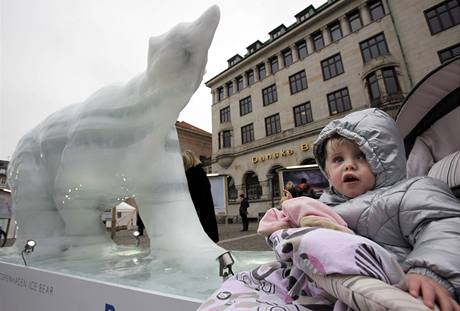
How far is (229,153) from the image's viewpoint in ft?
42.1

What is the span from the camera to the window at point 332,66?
10.2 metres

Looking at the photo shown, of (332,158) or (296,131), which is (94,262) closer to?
(332,158)

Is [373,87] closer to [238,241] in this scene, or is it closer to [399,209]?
[238,241]

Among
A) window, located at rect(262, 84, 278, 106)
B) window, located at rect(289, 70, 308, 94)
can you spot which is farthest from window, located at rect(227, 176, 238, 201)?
window, located at rect(289, 70, 308, 94)

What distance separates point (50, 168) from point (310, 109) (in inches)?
402

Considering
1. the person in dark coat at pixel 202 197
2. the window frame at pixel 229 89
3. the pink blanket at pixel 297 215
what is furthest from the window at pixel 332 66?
the pink blanket at pixel 297 215

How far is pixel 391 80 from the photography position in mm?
8672

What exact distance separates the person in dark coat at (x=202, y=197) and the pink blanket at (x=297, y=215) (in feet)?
4.61

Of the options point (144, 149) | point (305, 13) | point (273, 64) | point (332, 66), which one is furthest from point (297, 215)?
point (305, 13)

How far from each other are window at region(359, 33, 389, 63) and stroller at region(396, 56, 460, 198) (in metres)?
9.49

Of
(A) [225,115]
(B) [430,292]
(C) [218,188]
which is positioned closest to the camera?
(B) [430,292]

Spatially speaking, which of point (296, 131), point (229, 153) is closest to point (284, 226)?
point (296, 131)

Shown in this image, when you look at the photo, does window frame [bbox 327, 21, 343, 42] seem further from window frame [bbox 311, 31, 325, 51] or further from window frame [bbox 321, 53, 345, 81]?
window frame [bbox 321, 53, 345, 81]

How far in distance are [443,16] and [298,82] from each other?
5.18 metres
